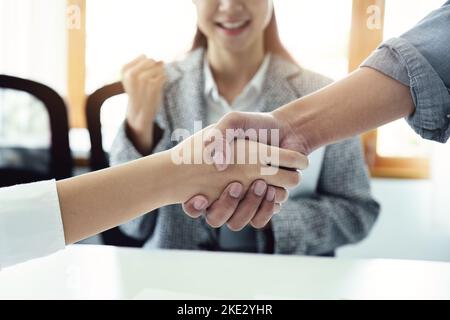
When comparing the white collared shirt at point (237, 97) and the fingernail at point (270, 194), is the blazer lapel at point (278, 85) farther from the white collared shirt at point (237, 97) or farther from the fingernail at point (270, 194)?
the fingernail at point (270, 194)

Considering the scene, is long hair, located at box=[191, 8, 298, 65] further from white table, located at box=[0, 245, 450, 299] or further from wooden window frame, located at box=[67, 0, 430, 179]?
white table, located at box=[0, 245, 450, 299]

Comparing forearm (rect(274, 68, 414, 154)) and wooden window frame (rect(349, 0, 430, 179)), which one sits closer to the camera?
forearm (rect(274, 68, 414, 154))

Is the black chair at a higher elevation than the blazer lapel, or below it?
below

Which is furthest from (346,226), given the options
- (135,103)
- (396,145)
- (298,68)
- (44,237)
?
(44,237)

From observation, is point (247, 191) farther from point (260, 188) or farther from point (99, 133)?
point (99, 133)

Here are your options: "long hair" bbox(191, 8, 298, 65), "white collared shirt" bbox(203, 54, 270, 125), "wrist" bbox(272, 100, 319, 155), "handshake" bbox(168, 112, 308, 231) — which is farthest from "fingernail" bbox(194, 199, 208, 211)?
"long hair" bbox(191, 8, 298, 65)

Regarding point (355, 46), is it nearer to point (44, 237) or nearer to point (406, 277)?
point (406, 277)

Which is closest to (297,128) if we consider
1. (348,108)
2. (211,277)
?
(348,108)

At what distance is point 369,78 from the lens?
589 mm

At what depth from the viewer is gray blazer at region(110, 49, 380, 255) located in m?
0.82

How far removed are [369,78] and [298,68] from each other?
25 centimetres

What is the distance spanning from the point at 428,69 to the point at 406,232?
1.54 ft

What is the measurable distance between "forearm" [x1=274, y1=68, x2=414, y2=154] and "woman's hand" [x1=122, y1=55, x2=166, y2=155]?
0.90 ft

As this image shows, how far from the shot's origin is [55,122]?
90 centimetres
